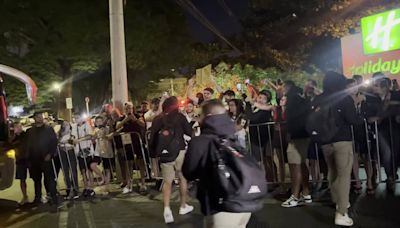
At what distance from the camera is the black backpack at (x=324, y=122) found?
6.95 m

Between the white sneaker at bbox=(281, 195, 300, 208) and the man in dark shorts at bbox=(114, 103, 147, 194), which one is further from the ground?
the man in dark shorts at bbox=(114, 103, 147, 194)

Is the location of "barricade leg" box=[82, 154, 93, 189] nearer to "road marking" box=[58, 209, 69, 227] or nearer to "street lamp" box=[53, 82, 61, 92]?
"road marking" box=[58, 209, 69, 227]

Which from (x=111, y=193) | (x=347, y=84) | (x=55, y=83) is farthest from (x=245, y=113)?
(x=55, y=83)

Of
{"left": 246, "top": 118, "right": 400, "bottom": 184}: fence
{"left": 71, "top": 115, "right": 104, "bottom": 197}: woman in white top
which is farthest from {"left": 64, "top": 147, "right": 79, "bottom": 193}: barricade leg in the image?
{"left": 246, "top": 118, "right": 400, "bottom": 184}: fence

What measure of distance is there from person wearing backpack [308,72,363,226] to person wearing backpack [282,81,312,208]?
1.13 metres

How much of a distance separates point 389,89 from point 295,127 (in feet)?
6.06

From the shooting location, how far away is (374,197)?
28.0ft

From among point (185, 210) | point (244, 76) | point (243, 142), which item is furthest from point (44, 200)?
point (244, 76)

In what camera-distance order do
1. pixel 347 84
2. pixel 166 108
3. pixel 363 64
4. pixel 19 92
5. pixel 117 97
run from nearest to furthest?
pixel 347 84, pixel 166 108, pixel 117 97, pixel 363 64, pixel 19 92

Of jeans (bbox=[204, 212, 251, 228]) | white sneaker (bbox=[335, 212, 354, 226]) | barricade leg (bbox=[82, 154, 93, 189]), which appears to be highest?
barricade leg (bbox=[82, 154, 93, 189])

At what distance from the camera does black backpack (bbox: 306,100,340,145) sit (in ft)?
22.8

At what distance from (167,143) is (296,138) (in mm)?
2024

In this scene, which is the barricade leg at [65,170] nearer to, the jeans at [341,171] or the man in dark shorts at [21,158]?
the man in dark shorts at [21,158]

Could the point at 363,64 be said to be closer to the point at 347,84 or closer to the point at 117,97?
the point at 117,97
